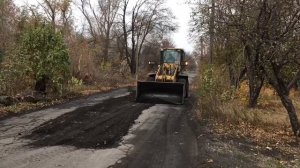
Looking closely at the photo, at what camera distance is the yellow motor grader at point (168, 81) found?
20047 millimetres

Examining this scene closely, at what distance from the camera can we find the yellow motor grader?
65.8ft

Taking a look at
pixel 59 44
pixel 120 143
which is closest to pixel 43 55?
pixel 59 44

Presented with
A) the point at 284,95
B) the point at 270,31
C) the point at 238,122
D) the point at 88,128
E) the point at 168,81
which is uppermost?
the point at 270,31

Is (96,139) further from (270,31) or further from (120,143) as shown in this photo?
(270,31)

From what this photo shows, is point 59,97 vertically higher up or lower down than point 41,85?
lower down

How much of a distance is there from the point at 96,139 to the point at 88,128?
5.01 ft

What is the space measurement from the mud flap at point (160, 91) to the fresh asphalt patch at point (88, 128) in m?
3.37

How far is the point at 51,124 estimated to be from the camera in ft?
40.6

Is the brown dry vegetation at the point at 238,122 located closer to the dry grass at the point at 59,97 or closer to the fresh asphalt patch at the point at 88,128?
the fresh asphalt patch at the point at 88,128

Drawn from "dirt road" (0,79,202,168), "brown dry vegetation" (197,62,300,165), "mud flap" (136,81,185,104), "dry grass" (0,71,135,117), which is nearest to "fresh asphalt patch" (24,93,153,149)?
"dirt road" (0,79,202,168)

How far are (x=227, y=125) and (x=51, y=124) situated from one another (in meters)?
5.49

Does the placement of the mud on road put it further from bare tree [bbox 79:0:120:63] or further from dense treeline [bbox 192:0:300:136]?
bare tree [bbox 79:0:120:63]

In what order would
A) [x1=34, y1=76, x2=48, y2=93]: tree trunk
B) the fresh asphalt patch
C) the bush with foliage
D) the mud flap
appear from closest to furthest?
1. the fresh asphalt patch
2. the bush with foliage
3. [x1=34, y1=76, x2=48, y2=93]: tree trunk
4. the mud flap

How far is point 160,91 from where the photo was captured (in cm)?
2036
